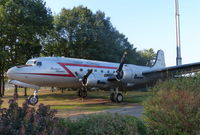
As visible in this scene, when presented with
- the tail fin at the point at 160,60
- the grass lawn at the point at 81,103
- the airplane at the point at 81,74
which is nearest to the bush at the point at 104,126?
the grass lawn at the point at 81,103

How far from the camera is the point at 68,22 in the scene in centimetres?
3550

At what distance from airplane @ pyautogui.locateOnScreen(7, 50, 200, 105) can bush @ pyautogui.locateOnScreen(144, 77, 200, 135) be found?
1066 centimetres

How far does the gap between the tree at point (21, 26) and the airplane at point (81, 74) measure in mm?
10157

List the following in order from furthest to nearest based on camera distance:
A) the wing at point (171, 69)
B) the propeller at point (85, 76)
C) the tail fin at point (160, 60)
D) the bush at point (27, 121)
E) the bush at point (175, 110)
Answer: the tail fin at point (160, 60), the propeller at point (85, 76), the wing at point (171, 69), the bush at point (175, 110), the bush at point (27, 121)

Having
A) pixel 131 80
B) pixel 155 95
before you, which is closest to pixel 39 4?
pixel 131 80

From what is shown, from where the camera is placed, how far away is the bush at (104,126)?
4406 millimetres

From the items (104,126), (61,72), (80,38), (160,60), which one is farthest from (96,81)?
(80,38)

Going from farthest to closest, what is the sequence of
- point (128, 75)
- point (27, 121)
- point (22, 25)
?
point (22, 25)
point (128, 75)
point (27, 121)

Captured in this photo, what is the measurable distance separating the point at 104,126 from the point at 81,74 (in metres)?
14.0

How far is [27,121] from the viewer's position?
12.0 ft

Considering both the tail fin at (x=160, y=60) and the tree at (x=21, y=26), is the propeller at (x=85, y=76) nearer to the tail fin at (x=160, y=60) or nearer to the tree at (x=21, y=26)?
the tail fin at (x=160, y=60)

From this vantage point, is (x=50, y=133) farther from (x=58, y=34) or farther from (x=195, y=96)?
(x=58, y=34)

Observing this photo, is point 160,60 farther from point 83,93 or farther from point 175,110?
point 175,110

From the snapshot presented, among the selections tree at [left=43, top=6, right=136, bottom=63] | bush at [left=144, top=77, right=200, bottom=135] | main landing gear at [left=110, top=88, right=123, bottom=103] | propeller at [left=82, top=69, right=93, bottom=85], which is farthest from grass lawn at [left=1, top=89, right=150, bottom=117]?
tree at [left=43, top=6, right=136, bottom=63]
